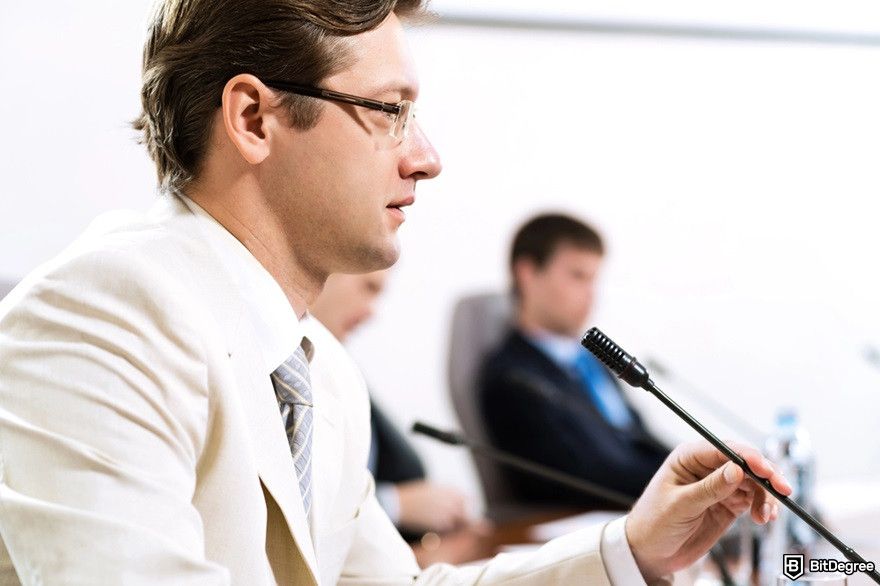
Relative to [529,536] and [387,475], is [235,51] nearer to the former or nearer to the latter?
[529,536]

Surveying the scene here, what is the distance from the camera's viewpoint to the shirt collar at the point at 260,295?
4.37ft

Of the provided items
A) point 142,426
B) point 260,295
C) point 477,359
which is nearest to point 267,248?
point 260,295

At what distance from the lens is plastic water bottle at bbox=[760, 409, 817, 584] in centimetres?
211

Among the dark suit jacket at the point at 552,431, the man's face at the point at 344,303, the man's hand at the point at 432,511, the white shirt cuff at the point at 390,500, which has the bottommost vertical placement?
the white shirt cuff at the point at 390,500

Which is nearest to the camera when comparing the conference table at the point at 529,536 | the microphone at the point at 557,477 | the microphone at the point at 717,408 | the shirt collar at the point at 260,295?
the shirt collar at the point at 260,295

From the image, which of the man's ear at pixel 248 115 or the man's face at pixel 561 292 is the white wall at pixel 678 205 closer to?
the man's face at pixel 561 292

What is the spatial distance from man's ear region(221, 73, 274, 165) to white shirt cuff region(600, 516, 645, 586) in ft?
2.17

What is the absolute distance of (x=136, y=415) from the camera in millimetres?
1061

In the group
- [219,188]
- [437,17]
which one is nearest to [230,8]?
[219,188]

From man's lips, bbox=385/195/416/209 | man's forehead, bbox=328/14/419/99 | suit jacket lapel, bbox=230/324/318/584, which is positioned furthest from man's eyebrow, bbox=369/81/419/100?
suit jacket lapel, bbox=230/324/318/584

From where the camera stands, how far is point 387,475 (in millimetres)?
3537

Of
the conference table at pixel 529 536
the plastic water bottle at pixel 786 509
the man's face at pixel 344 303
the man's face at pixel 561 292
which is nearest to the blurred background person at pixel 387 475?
the man's face at pixel 344 303

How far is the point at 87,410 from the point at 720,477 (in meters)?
0.72

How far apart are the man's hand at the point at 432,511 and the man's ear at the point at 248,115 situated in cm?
199
